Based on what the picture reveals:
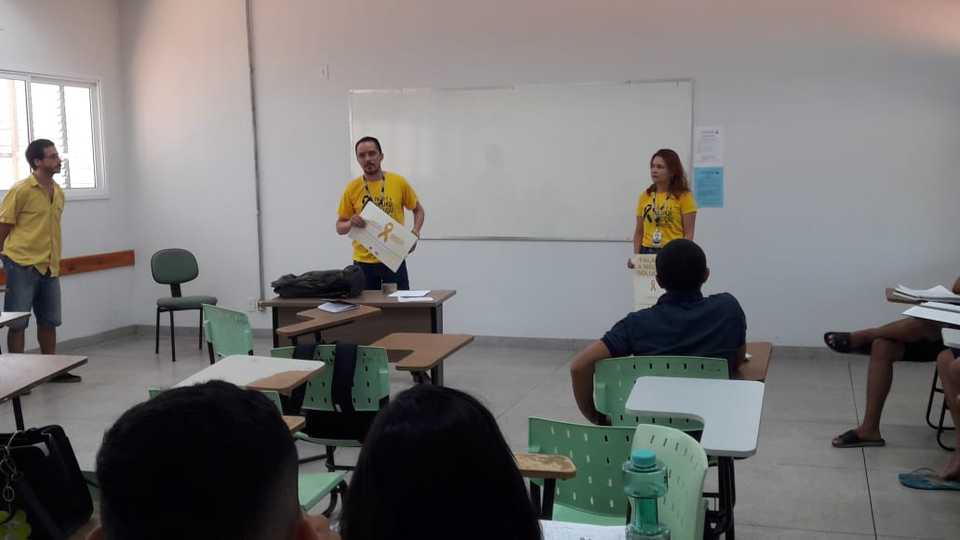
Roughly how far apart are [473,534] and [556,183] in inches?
254

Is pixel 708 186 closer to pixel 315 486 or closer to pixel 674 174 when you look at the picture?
pixel 674 174

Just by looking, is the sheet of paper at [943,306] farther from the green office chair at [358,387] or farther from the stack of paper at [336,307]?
the stack of paper at [336,307]

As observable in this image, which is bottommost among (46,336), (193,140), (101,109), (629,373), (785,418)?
(785,418)

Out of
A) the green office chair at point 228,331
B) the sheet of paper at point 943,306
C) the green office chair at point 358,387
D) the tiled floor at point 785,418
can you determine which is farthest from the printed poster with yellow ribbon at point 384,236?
the sheet of paper at point 943,306

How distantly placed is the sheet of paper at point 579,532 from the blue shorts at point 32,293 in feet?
18.0

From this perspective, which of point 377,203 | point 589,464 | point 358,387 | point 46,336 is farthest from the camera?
point 46,336

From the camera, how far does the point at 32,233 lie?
645 centimetres

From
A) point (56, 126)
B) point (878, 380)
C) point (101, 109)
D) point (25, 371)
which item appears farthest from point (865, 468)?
point (101, 109)

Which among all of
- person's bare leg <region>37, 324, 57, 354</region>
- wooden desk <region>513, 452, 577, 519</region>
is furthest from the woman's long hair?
person's bare leg <region>37, 324, 57, 354</region>

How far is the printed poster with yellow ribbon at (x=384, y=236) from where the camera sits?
5707mm

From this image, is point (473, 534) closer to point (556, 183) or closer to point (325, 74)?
point (556, 183)

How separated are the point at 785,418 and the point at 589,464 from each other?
10.3 feet

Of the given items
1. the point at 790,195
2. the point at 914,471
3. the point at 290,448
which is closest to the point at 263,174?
the point at 790,195

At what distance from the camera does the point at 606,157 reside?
7.29 m
